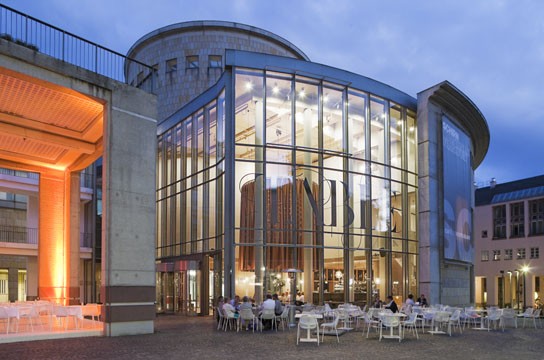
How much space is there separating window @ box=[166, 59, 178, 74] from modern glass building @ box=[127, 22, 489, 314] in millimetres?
7211

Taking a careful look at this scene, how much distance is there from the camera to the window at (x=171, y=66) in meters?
36.1

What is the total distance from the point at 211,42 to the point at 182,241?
1510 centimetres

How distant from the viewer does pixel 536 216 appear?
5481 centimetres

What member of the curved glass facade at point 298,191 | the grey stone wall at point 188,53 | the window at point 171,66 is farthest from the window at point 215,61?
the curved glass facade at point 298,191

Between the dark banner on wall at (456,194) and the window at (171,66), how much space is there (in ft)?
55.8

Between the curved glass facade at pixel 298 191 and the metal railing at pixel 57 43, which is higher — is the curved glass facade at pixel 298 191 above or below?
below

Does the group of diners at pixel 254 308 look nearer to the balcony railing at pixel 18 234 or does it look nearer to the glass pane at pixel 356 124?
the glass pane at pixel 356 124

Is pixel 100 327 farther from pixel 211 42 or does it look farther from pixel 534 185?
pixel 534 185

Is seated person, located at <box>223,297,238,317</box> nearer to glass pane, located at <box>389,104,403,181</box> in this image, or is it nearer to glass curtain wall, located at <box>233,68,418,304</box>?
glass curtain wall, located at <box>233,68,418,304</box>

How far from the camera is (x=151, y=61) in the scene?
122 feet

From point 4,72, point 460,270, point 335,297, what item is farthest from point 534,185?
point 4,72

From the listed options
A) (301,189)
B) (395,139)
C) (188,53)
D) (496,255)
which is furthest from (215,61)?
(496,255)

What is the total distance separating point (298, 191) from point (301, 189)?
0.18 meters

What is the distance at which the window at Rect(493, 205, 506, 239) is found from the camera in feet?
191
